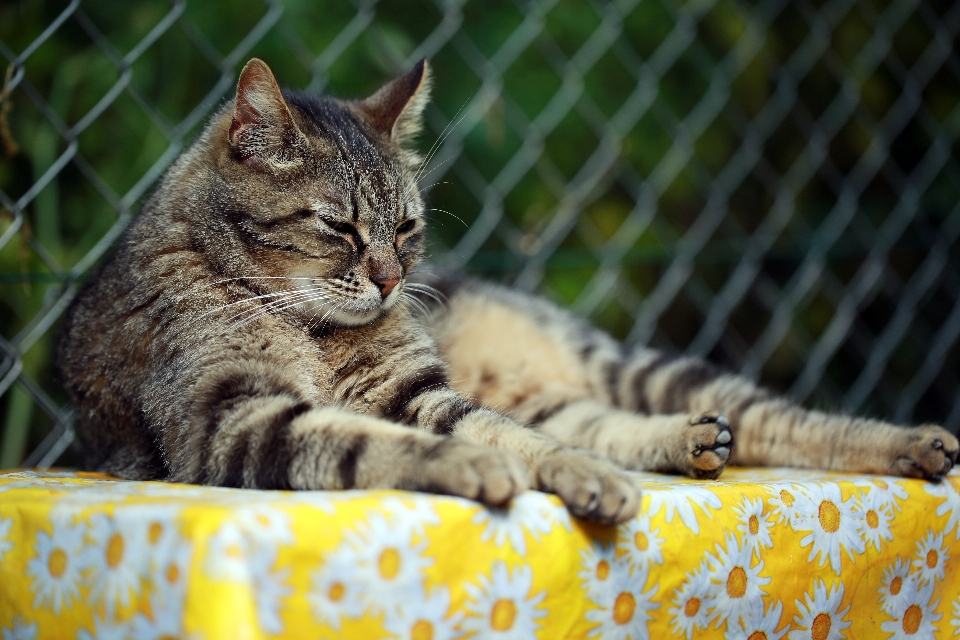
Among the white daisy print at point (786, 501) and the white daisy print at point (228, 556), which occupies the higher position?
the white daisy print at point (228, 556)

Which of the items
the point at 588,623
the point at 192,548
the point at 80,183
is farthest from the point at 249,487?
the point at 80,183

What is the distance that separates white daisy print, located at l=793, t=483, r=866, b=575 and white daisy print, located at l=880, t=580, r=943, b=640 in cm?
12

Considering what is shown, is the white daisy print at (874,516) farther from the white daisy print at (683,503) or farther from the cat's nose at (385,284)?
the cat's nose at (385,284)

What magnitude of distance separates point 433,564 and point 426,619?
5 cm

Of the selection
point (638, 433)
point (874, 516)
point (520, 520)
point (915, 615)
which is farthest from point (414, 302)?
point (915, 615)

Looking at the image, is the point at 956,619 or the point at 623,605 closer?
the point at 623,605

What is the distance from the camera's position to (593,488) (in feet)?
2.72

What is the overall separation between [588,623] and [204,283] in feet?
2.22

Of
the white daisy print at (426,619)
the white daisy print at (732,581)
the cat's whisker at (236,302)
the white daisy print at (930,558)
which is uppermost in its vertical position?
the cat's whisker at (236,302)

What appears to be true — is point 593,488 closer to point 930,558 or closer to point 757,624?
point 757,624

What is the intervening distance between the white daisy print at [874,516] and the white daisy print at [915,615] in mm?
91

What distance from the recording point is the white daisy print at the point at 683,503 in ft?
2.92

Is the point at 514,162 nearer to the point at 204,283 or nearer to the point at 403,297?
the point at 403,297

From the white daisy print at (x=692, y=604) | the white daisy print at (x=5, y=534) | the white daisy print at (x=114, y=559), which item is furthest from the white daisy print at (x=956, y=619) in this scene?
the white daisy print at (x=5, y=534)
